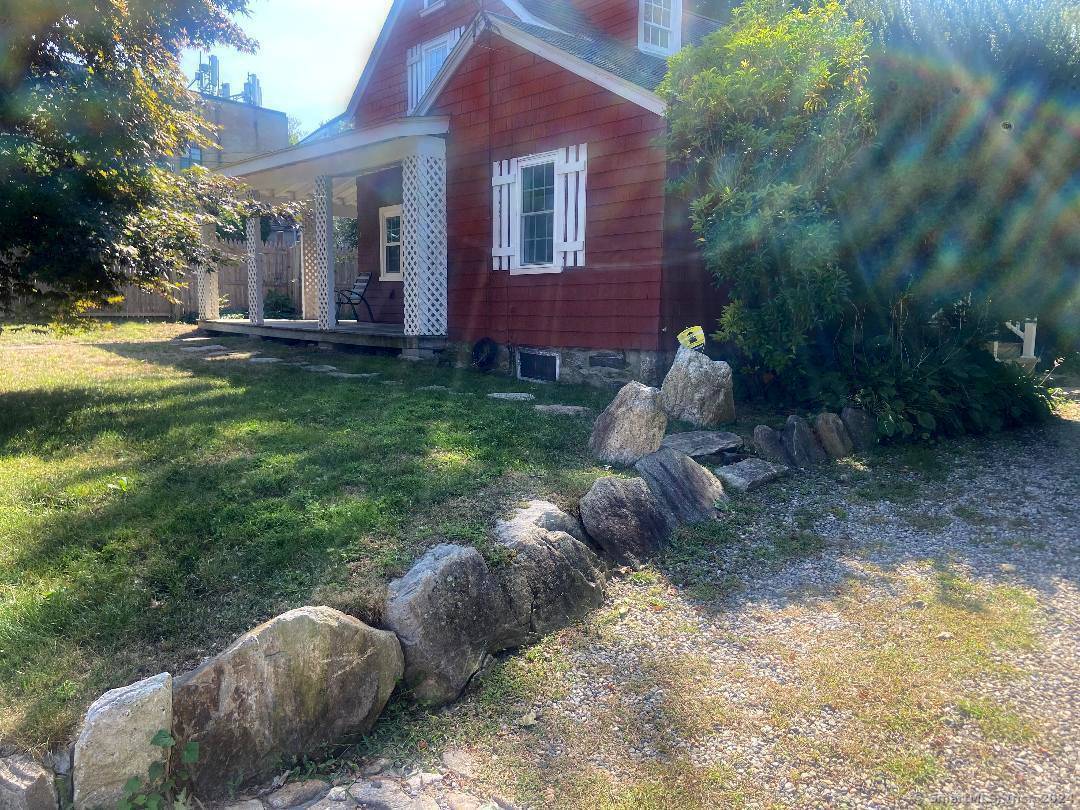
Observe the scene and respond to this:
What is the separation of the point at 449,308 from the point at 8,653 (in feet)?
24.9

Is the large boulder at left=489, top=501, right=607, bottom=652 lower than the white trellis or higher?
lower

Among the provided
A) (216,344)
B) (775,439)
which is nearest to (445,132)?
(216,344)

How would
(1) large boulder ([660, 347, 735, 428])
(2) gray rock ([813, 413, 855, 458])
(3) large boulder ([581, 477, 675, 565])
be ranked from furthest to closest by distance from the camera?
(1) large boulder ([660, 347, 735, 428]) → (2) gray rock ([813, 413, 855, 458]) → (3) large boulder ([581, 477, 675, 565])

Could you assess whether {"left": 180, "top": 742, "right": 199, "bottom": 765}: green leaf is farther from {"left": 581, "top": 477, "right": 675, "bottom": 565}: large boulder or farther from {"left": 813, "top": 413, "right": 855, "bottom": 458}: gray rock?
{"left": 813, "top": 413, "right": 855, "bottom": 458}: gray rock

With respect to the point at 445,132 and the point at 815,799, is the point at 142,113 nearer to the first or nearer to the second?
the point at 445,132

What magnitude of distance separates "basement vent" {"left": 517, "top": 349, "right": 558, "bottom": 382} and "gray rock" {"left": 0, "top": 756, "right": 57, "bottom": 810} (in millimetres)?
6499

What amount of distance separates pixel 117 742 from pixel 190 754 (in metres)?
0.20

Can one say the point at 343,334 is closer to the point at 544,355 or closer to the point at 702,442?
the point at 544,355

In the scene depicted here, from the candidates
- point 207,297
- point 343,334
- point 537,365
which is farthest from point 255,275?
point 537,365

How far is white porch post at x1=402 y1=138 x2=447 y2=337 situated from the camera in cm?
923

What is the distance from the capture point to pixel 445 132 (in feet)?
30.9

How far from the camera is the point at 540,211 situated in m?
8.39

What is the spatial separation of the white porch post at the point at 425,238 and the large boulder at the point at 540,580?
6296 millimetres

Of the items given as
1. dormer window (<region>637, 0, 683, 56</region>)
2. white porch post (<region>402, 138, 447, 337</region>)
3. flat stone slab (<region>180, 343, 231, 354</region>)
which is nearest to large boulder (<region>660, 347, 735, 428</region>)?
white porch post (<region>402, 138, 447, 337</region>)
